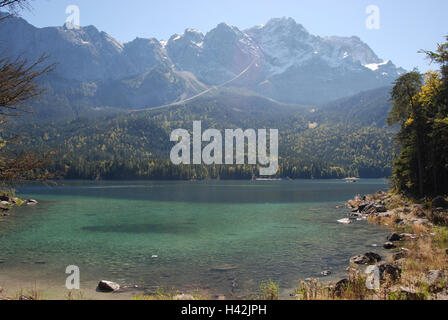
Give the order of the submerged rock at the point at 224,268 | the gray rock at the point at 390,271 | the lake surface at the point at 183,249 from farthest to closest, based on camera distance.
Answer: the submerged rock at the point at 224,268 → the lake surface at the point at 183,249 → the gray rock at the point at 390,271

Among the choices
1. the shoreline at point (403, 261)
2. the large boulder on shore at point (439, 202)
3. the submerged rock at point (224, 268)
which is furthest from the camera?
the large boulder on shore at point (439, 202)

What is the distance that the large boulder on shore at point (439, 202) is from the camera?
41.2m

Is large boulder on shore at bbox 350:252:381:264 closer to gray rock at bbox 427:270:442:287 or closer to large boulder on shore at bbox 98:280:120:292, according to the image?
gray rock at bbox 427:270:442:287

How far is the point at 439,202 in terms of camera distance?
137 ft

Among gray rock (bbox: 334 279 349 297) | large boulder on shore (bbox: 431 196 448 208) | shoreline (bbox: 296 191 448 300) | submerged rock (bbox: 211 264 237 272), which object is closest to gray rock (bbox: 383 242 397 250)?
shoreline (bbox: 296 191 448 300)

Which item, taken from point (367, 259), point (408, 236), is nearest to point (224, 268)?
point (367, 259)

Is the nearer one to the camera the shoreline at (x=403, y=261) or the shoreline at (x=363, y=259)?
the shoreline at (x=403, y=261)

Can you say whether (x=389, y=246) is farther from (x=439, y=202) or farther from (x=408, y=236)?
(x=439, y=202)

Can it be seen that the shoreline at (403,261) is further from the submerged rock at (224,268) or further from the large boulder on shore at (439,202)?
the submerged rock at (224,268)

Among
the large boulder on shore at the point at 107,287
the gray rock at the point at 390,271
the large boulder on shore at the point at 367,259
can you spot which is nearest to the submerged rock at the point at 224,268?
the large boulder on shore at the point at 107,287
